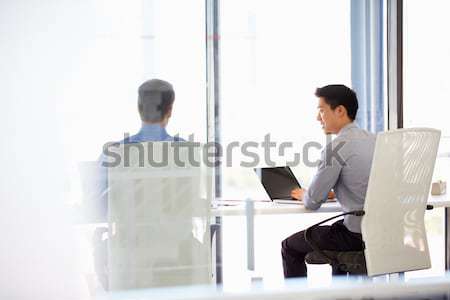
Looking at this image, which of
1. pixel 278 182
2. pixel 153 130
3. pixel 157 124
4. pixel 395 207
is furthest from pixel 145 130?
pixel 395 207

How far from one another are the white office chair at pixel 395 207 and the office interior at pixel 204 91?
0.80 meters

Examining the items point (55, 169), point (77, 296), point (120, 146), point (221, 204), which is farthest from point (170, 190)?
point (77, 296)

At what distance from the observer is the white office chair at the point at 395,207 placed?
2570 millimetres

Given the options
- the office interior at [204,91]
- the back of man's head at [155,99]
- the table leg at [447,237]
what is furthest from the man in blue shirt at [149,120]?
the table leg at [447,237]

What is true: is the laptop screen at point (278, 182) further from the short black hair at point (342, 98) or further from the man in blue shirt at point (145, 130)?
the man in blue shirt at point (145, 130)

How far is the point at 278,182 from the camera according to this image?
3.12m

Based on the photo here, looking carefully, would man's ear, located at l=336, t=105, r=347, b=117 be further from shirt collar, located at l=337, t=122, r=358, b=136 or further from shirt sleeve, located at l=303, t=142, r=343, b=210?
shirt sleeve, located at l=303, t=142, r=343, b=210

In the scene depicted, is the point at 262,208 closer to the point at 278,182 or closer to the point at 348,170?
the point at 278,182

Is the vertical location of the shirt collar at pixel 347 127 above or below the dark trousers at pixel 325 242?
above

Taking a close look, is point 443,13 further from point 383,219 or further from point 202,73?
point 383,219

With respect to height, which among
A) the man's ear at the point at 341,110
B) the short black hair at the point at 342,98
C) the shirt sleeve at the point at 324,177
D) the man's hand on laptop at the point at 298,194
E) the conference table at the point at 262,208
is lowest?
the conference table at the point at 262,208

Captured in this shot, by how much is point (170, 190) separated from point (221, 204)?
82 cm

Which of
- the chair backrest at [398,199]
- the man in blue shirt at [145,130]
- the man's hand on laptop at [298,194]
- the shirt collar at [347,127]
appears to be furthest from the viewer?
the man's hand on laptop at [298,194]

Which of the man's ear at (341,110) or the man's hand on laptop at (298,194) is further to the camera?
the man's hand on laptop at (298,194)
